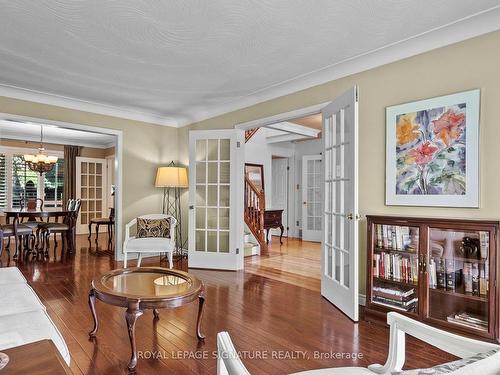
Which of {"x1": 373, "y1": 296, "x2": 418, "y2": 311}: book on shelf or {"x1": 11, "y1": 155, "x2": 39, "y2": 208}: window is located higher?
{"x1": 11, "y1": 155, "x2": 39, "y2": 208}: window

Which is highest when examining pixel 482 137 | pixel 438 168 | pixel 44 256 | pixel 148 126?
pixel 148 126

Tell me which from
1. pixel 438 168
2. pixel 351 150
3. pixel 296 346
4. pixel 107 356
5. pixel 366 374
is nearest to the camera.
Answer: pixel 366 374

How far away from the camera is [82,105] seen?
4.81m

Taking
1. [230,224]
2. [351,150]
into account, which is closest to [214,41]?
[351,150]

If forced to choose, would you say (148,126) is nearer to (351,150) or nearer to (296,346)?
(351,150)

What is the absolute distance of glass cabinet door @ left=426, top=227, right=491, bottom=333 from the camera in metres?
2.30

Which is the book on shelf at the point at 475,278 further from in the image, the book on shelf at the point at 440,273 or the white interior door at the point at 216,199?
the white interior door at the point at 216,199

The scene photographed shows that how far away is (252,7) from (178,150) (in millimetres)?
3878

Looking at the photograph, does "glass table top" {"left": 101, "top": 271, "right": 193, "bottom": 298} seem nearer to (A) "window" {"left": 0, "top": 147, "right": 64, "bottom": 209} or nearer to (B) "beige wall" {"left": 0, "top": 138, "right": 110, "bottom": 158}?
(A) "window" {"left": 0, "top": 147, "right": 64, "bottom": 209}

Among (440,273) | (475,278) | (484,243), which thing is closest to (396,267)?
(440,273)

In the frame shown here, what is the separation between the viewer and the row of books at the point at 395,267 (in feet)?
8.68

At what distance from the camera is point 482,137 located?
2.44 m

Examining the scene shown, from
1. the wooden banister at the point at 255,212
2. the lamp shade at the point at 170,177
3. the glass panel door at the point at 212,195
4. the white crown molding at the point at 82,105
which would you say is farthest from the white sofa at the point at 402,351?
the wooden banister at the point at 255,212

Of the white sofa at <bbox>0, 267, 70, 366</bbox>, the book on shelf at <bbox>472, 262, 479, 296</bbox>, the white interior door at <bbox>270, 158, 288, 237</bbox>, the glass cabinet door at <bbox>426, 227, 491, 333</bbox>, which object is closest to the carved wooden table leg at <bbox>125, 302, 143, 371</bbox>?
the white sofa at <bbox>0, 267, 70, 366</bbox>
